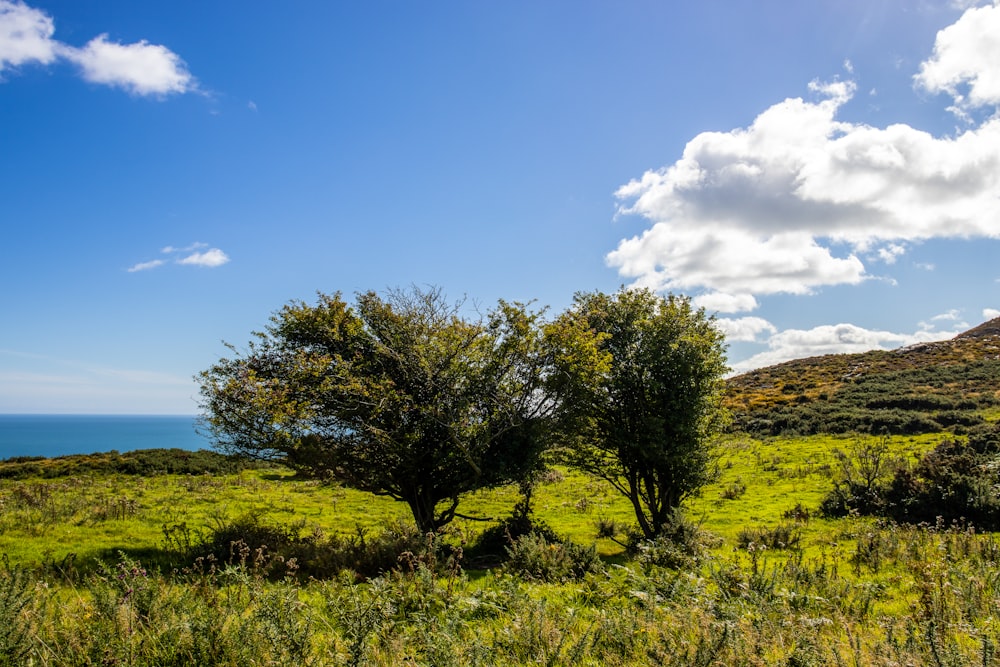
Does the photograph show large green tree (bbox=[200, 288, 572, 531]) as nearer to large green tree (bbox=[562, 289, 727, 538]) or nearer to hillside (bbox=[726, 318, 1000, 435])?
large green tree (bbox=[562, 289, 727, 538])

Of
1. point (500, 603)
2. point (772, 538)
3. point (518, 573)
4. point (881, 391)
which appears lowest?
point (772, 538)

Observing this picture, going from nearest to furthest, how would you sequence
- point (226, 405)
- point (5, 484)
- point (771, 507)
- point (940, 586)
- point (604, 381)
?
point (940, 586) < point (226, 405) < point (604, 381) < point (771, 507) < point (5, 484)

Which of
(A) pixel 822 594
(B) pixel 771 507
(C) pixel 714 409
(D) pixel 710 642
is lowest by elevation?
(B) pixel 771 507

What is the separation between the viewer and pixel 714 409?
20.3m

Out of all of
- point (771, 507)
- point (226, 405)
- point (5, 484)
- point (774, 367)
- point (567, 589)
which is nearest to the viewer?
point (567, 589)

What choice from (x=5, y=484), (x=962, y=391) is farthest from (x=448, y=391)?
(x=962, y=391)

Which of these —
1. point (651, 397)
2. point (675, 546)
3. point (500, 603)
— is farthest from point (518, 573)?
point (651, 397)

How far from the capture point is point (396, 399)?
54.0 feet

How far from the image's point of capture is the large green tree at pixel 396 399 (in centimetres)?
1584

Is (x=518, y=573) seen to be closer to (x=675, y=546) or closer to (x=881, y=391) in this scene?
(x=675, y=546)

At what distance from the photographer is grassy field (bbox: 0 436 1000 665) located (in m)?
5.64

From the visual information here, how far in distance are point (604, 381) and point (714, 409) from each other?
4616 mm

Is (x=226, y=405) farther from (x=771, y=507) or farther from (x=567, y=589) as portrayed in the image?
(x=771, y=507)

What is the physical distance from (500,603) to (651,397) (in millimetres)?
12648
